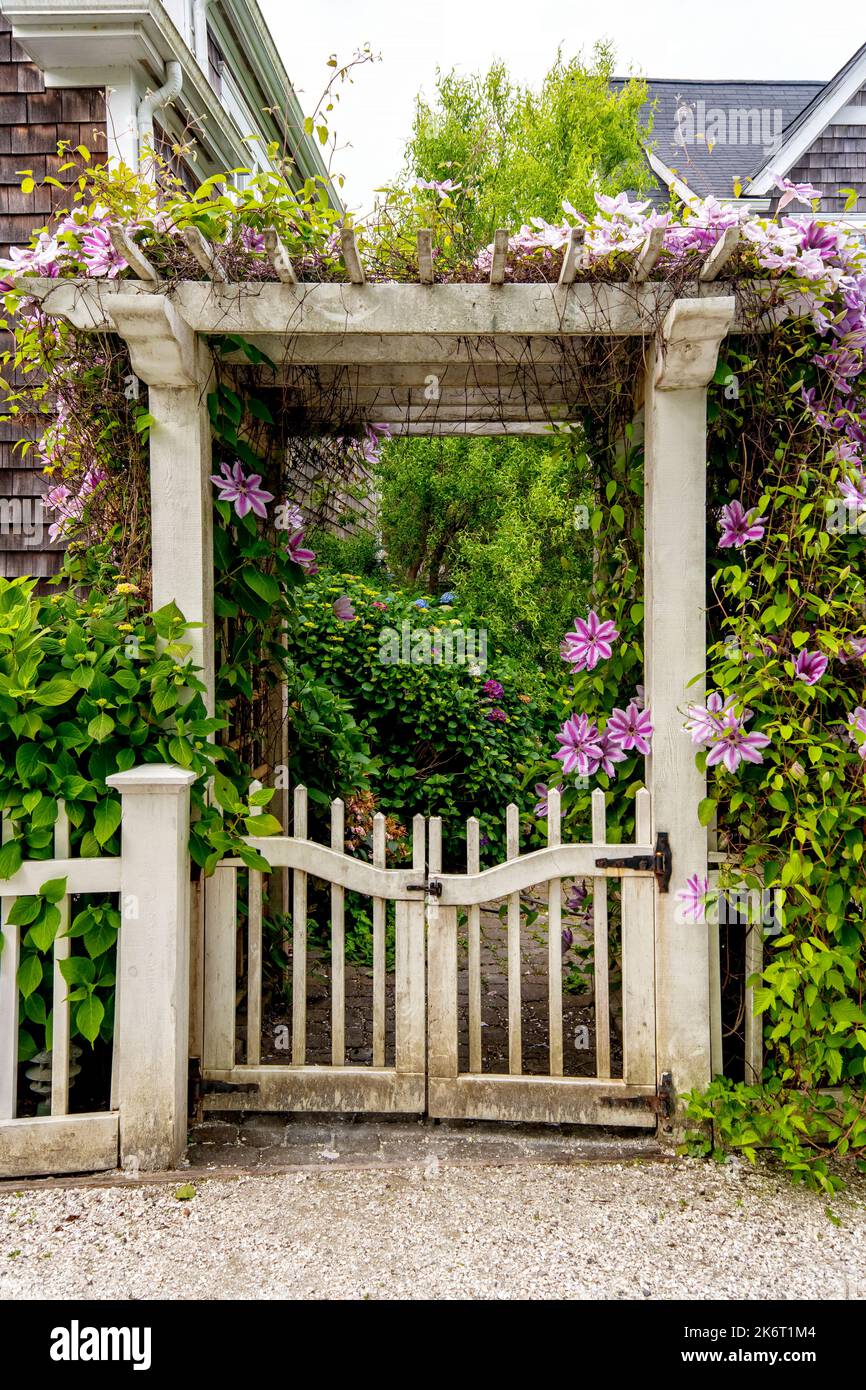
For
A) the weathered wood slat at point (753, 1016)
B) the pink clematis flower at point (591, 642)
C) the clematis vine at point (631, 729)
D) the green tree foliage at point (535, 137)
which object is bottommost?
the weathered wood slat at point (753, 1016)

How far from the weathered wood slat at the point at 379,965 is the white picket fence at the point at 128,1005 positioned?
23.1 inches

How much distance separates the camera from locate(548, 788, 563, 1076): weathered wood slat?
2.74 m

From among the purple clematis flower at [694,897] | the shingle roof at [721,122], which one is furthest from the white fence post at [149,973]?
the shingle roof at [721,122]

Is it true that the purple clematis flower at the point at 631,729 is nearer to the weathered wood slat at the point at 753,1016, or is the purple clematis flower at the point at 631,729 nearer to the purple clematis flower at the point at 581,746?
the purple clematis flower at the point at 581,746

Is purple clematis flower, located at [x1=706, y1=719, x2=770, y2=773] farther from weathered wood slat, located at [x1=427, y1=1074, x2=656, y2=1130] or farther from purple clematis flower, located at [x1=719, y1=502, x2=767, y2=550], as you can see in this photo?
weathered wood slat, located at [x1=427, y1=1074, x2=656, y2=1130]

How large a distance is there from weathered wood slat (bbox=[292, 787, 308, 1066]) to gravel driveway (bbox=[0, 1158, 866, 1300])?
0.39 metres

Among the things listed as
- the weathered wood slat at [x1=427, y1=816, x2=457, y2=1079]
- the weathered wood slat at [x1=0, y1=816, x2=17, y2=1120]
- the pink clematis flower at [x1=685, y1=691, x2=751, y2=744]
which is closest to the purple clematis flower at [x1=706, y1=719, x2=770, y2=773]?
the pink clematis flower at [x1=685, y1=691, x2=751, y2=744]

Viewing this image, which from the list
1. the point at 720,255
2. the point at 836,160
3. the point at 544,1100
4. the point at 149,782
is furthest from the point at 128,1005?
the point at 836,160

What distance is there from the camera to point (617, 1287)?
2.02m

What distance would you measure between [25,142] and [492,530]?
493cm

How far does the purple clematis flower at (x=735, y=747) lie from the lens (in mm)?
2494

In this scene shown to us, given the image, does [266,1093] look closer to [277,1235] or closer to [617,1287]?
[277,1235]

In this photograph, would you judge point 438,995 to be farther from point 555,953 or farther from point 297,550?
point 297,550

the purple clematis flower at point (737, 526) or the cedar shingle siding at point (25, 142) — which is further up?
the cedar shingle siding at point (25, 142)
